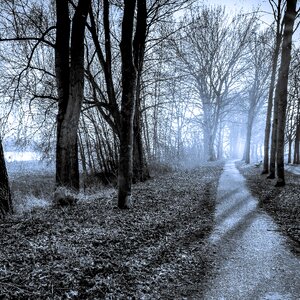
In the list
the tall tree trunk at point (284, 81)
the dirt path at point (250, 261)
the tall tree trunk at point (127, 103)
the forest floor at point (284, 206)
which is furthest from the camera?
the tall tree trunk at point (284, 81)

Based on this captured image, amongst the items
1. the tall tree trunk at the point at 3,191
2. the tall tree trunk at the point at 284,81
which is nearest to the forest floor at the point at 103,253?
the tall tree trunk at the point at 3,191

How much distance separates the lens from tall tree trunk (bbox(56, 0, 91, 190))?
8.47 m

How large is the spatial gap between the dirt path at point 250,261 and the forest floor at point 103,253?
9.5 inches

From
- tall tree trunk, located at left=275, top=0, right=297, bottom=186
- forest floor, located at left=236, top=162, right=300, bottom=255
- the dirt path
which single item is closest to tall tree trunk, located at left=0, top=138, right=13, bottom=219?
the dirt path

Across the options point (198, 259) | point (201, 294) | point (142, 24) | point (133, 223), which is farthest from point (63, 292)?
point (142, 24)

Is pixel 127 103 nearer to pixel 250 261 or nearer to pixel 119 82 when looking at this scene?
pixel 250 261

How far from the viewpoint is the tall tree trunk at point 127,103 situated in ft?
22.0

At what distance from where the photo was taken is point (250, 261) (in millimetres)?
4258

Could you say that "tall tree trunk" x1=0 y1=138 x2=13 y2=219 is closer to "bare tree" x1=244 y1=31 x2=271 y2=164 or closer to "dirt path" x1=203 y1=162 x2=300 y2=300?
"dirt path" x1=203 y1=162 x2=300 y2=300

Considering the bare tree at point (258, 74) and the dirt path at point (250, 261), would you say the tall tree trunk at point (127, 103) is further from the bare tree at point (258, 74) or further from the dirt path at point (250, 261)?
Answer: the bare tree at point (258, 74)

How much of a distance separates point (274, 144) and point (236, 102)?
57.7 ft

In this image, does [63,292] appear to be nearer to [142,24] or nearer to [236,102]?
[142,24]

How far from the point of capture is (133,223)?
590cm

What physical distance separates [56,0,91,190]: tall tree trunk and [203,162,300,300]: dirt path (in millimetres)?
4694
